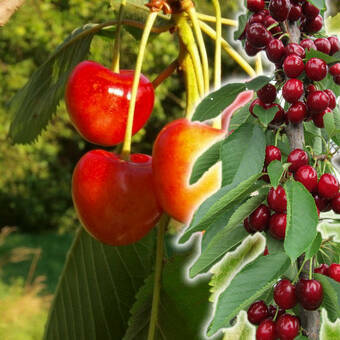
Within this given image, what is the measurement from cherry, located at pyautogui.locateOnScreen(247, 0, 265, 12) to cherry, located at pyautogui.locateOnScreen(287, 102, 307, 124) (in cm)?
7

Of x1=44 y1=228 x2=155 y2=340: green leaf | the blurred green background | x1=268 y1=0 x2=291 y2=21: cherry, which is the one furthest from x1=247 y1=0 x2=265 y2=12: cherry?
the blurred green background

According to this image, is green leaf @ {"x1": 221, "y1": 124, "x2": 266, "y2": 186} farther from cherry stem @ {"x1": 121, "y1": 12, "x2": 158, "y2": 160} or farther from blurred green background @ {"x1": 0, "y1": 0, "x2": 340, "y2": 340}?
blurred green background @ {"x1": 0, "y1": 0, "x2": 340, "y2": 340}

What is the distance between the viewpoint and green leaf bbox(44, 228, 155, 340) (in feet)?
2.14

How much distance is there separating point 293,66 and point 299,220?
0.08 m

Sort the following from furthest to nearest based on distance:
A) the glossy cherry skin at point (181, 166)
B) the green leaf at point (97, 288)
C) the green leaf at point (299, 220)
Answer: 1. the green leaf at point (97, 288)
2. the glossy cherry skin at point (181, 166)
3. the green leaf at point (299, 220)

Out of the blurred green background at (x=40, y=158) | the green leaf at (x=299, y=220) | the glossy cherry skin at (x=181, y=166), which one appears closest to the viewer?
A: the green leaf at (x=299, y=220)

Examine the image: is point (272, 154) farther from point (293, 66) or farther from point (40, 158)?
point (40, 158)

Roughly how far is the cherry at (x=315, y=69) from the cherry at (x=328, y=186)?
0.16ft

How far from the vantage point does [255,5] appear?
342 millimetres

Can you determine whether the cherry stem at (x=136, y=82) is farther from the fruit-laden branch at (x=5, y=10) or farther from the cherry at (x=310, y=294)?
the cherry at (x=310, y=294)

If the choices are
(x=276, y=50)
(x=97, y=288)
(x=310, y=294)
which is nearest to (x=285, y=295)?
(x=310, y=294)

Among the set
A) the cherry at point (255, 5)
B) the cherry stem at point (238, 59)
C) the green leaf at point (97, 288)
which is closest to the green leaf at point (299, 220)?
the cherry at point (255, 5)

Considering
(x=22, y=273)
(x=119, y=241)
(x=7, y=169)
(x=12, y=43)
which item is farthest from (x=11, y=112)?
(x=22, y=273)

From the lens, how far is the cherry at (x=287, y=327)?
283 mm
